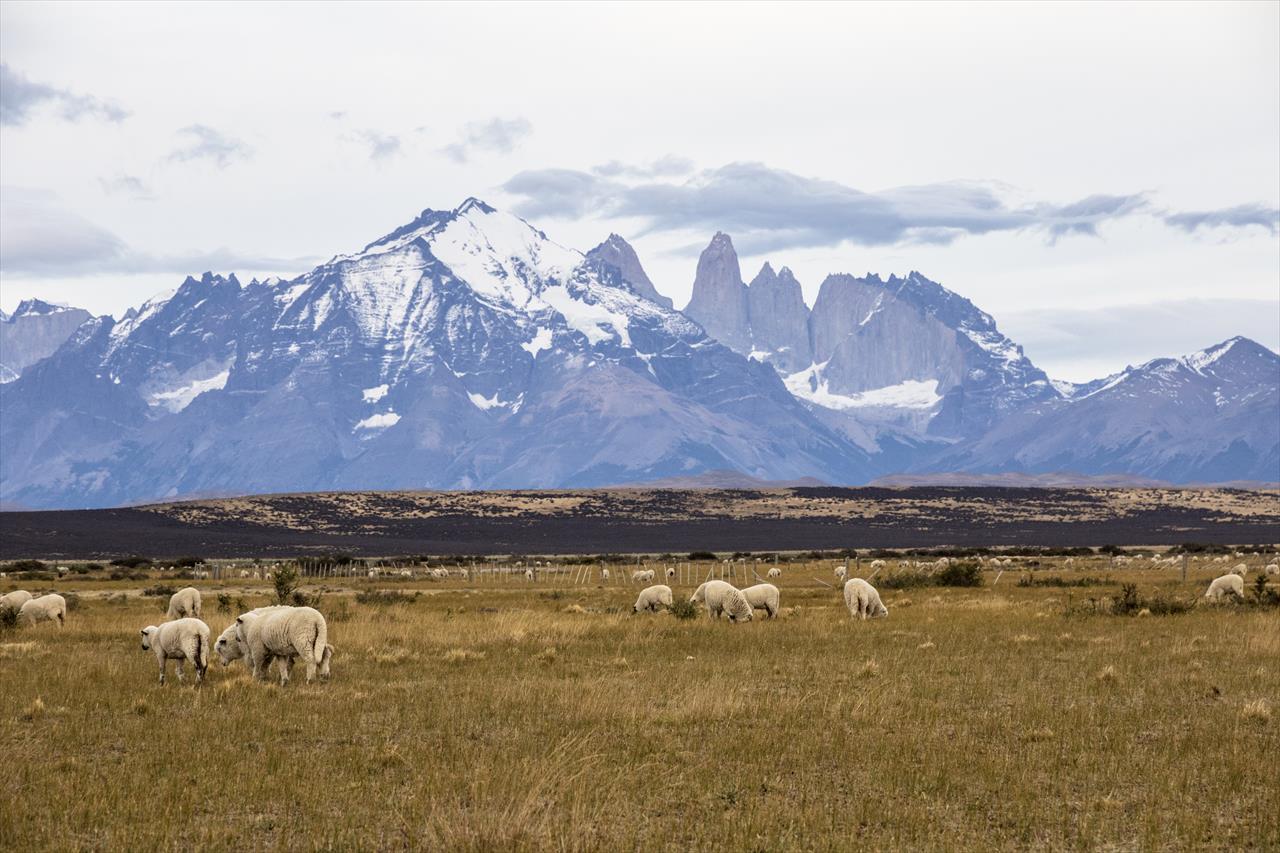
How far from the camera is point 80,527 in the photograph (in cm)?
14988

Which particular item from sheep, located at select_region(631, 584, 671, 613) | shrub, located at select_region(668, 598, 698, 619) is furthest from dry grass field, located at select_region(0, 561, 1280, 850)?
sheep, located at select_region(631, 584, 671, 613)

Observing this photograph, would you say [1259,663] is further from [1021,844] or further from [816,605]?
[816,605]

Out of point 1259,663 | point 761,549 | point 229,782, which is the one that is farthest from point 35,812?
point 761,549

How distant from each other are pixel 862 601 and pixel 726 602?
3.87 m

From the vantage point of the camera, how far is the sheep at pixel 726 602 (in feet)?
112

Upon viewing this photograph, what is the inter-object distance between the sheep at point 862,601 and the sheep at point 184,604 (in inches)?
707

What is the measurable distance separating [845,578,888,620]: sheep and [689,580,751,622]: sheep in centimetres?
285

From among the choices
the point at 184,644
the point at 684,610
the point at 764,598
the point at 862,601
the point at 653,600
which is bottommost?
the point at 653,600

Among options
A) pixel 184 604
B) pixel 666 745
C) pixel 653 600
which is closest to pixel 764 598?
pixel 653 600

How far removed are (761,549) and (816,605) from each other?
8145 cm

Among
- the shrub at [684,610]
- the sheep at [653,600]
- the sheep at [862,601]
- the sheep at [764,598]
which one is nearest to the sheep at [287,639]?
the shrub at [684,610]

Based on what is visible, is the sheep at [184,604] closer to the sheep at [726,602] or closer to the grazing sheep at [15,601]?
the grazing sheep at [15,601]

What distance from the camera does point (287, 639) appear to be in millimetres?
21547

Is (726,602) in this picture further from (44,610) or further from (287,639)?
(44,610)
